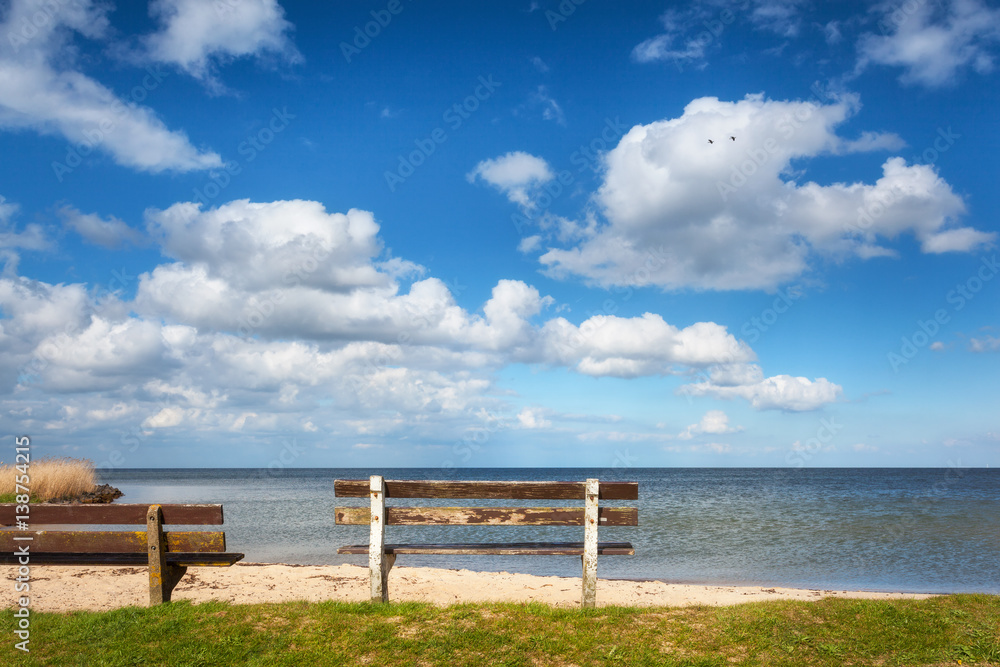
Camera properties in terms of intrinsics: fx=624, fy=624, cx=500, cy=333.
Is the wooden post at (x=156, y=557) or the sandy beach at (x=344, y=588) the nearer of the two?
the wooden post at (x=156, y=557)

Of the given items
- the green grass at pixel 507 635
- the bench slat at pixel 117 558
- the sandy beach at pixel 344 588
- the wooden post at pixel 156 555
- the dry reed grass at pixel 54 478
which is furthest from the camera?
Result: the dry reed grass at pixel 54 478

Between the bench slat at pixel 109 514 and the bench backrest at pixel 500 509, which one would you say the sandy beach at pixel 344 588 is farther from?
the bench backrest at pixel 500 509

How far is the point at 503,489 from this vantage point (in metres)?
7.42

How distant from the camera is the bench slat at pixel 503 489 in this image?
Answer: 7254mm

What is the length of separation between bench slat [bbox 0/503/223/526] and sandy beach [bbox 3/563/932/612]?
3.05m

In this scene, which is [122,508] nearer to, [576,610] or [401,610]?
[401,610]

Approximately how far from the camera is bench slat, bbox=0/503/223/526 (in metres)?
6.82

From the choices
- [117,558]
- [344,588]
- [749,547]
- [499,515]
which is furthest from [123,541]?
[749,547]

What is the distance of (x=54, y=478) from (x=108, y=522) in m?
30.7

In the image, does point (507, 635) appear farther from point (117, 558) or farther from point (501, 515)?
point (117, 558)

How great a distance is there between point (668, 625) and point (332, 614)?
11.8 ft

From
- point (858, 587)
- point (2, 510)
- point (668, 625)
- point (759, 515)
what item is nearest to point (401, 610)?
point (668, 625)

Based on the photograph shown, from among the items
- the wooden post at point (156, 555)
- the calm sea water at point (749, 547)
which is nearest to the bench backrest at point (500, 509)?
the wooden post at point (156, 555)

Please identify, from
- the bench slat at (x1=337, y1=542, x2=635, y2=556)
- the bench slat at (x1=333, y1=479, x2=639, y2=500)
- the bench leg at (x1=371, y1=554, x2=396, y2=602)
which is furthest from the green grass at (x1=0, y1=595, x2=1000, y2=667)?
the bench slat at (x1=333, y1=479, x2=639, y2=500)
